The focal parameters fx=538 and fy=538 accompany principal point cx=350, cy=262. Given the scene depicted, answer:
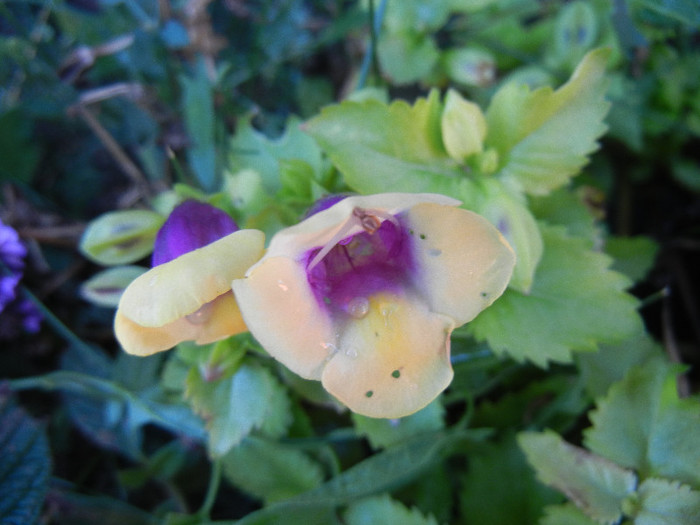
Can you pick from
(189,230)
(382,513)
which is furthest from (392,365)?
(382,513)

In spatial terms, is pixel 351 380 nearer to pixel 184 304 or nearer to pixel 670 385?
pixel 184 304

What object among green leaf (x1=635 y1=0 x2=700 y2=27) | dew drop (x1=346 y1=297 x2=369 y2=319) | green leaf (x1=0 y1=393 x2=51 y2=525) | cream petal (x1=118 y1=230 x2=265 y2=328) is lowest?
green leaf (x1=0 y1=393 x2=51 y2=525)

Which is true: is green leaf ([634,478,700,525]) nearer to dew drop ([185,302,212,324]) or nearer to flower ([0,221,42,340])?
dew drop ([185,302,212,324])

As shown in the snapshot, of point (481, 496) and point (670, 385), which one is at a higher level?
point (670, 385)

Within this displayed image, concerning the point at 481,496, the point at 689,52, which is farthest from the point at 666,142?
the point at 481,496

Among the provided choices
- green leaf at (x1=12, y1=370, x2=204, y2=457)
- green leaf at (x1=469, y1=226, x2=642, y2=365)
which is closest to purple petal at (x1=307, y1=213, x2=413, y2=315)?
green leaf at (x1=469, y1=226, x2=642, y2=365)
